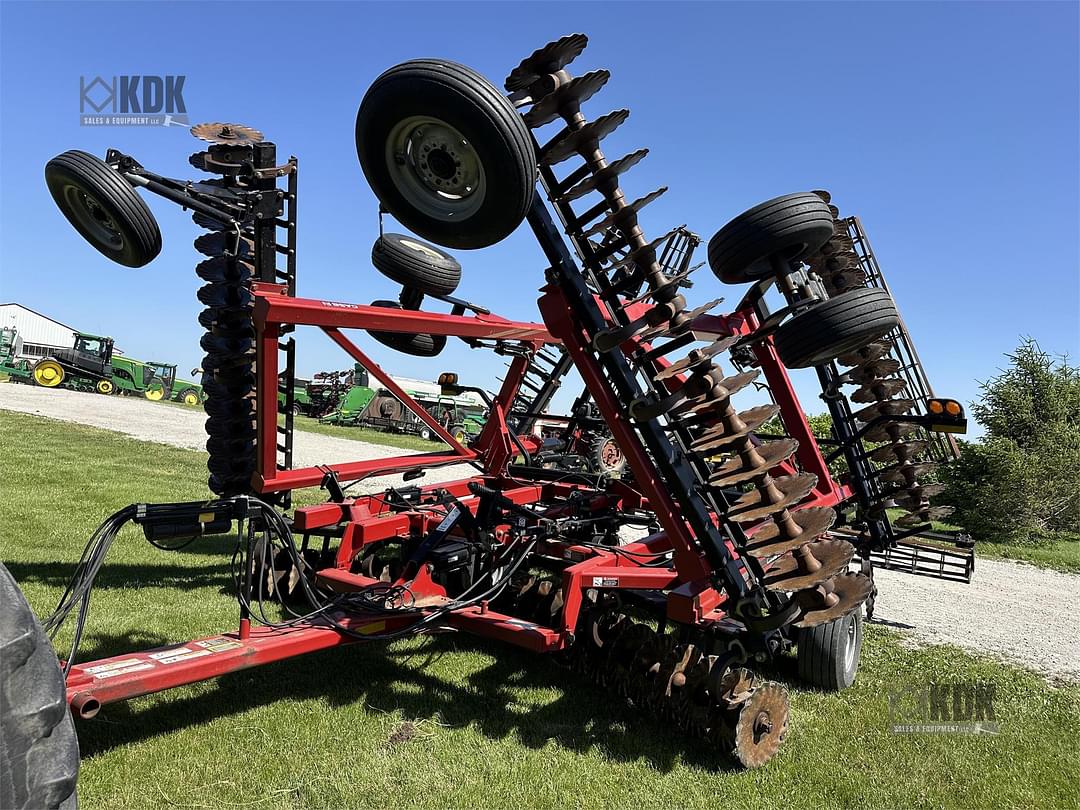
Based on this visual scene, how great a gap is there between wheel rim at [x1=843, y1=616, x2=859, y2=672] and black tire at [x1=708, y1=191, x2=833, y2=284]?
277 cm

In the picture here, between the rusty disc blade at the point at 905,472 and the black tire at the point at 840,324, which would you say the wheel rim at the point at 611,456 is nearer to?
the rusty disc blade at the point at 905,472

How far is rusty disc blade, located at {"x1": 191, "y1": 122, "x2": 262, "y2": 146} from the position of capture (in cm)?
612

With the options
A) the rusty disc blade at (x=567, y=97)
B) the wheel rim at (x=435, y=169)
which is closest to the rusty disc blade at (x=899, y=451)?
the rusty disc blade at (x=567, y=97)

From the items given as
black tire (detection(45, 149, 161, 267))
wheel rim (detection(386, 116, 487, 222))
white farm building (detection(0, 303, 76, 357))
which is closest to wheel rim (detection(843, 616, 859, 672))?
wheel rim (detection(386, 116, 487, 222))

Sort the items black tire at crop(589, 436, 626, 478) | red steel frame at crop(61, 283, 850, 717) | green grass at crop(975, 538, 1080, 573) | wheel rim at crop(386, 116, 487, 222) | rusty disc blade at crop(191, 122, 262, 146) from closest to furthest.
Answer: red steel frame at crop(61, 283, 850, 717)
wheel rim at crop(386, 116, 487, 222)
rusty disc blade at crop(191, 122, 262, 146)
green grass at crop(975, 538, 1080, 573)
black tire at crop(589, 436, 626, 478)

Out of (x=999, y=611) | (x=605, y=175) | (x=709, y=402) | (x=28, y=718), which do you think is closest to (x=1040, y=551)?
(x=999, y=611)

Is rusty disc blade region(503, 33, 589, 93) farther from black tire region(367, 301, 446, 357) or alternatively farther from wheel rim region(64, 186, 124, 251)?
black tire region(367, 301, 446, 357)

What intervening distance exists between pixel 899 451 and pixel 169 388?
37620mm

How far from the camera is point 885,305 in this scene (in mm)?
4113

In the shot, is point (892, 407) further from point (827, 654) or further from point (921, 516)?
point (827, 654)

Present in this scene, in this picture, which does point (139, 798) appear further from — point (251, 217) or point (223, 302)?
point (251, 217)

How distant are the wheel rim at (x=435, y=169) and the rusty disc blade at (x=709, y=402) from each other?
1.56 metres

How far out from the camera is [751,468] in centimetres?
389

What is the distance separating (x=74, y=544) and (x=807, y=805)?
7.29m
